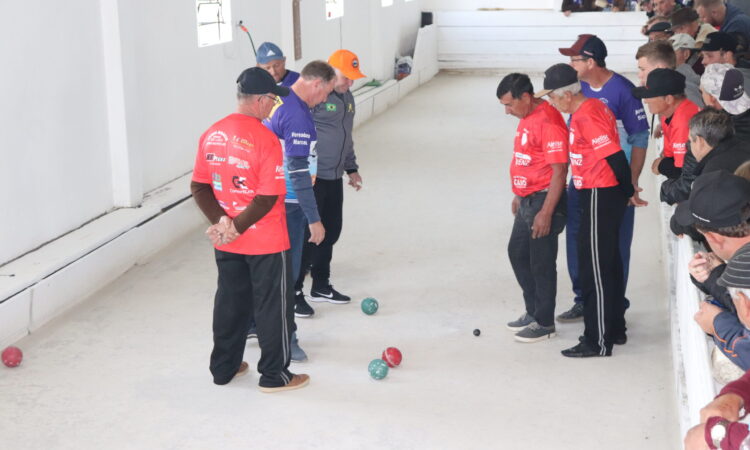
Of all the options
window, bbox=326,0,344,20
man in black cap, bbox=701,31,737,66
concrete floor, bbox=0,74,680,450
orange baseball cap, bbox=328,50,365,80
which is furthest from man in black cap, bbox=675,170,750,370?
window, bbox=326,0,344,20

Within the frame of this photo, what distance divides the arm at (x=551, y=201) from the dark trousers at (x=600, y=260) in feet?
0.39

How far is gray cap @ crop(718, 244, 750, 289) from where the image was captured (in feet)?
8.38

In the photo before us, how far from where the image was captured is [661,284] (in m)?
5.84

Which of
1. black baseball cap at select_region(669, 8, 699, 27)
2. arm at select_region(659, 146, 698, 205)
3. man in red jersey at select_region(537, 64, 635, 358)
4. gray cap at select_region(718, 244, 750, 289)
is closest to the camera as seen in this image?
gray cap at select_region(718, 244, 750, 289)

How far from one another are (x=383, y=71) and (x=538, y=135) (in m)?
9.61

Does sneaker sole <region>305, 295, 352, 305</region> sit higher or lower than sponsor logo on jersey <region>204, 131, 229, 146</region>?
lower

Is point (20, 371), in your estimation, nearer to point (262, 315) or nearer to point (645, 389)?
point (262, 315)

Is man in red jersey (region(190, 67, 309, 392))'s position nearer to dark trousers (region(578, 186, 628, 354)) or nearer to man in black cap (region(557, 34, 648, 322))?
dark trousers (region(578, 186, 628, 354))

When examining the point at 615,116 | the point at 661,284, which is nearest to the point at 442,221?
the point at 661,284

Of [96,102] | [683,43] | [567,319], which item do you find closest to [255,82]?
[567,319]

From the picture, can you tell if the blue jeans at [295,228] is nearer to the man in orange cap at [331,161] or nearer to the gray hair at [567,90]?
the man in orange cap at [331,161]

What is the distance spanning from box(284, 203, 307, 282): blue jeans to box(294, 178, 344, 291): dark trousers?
1.40 ft

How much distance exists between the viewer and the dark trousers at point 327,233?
5.34 metres

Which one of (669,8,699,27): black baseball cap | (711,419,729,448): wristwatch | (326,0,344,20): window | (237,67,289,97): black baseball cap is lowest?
(711,419,729,448): wristwatch
